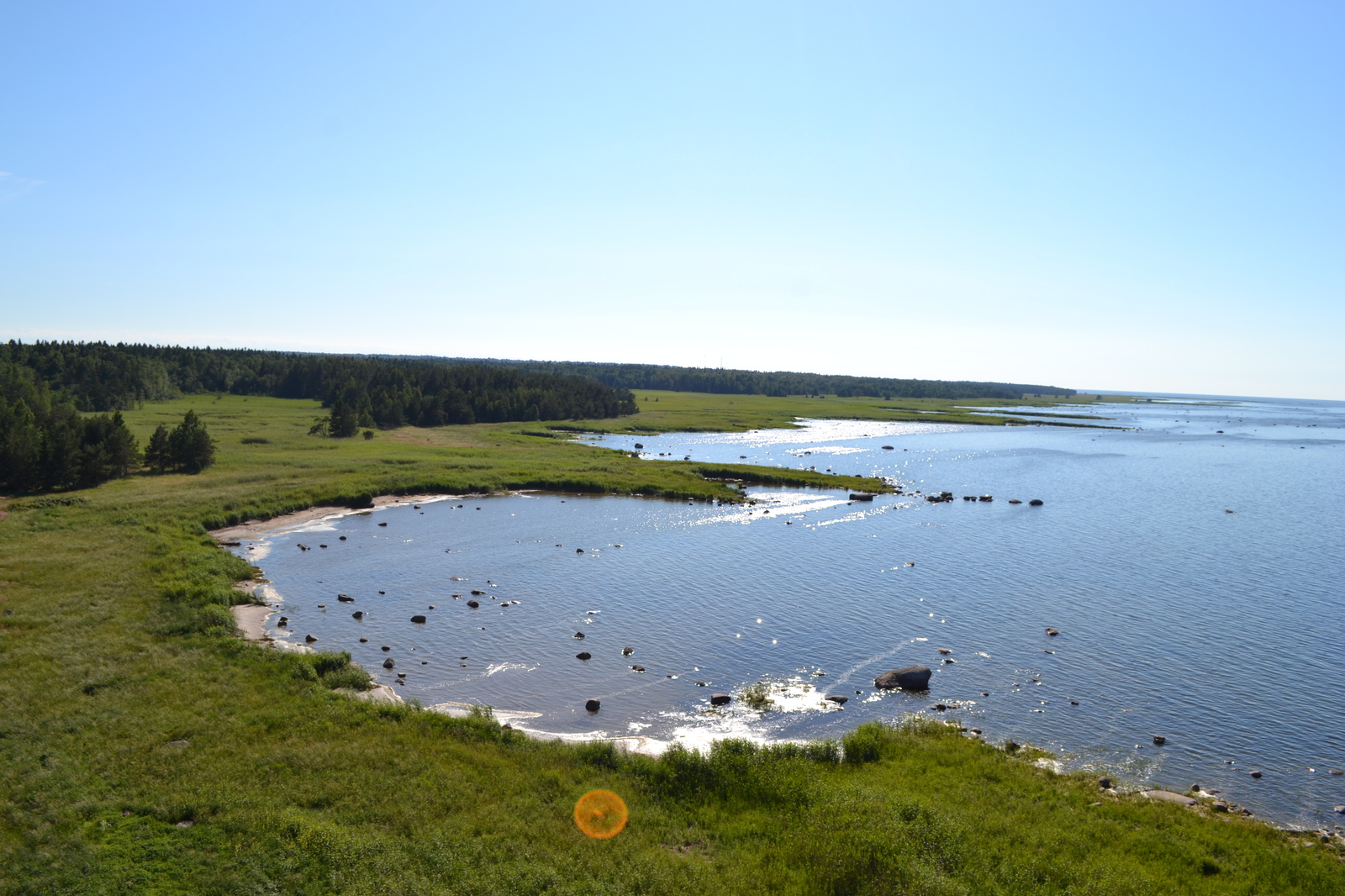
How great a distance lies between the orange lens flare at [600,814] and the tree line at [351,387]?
10527 cm

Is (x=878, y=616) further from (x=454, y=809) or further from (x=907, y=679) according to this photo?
(x=454, y=809)

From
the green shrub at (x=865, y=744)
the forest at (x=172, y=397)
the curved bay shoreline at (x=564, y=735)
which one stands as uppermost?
the forest at (x=172, y=397)

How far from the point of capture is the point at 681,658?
35.8m

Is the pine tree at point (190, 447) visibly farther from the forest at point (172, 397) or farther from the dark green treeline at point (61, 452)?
the dark green treeline at point (61, 452)

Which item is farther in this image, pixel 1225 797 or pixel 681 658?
pixel 681 658

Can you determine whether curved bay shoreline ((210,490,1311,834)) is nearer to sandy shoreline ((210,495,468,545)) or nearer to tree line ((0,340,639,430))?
sandy shoreline ((210,495,468,545))

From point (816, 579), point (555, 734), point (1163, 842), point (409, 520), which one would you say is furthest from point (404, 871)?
point (409, 520)

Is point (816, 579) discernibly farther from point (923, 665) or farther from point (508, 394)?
point (508, 394)

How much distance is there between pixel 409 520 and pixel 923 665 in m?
47.3

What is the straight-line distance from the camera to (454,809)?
67.2 ft

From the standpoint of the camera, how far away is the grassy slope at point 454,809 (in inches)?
683

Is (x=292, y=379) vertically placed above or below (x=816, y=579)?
above

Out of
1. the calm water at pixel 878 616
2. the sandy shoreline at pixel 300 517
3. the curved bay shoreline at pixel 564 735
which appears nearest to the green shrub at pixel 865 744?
the calm water at pixel 878 616

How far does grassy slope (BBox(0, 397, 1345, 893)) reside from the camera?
17359mm
